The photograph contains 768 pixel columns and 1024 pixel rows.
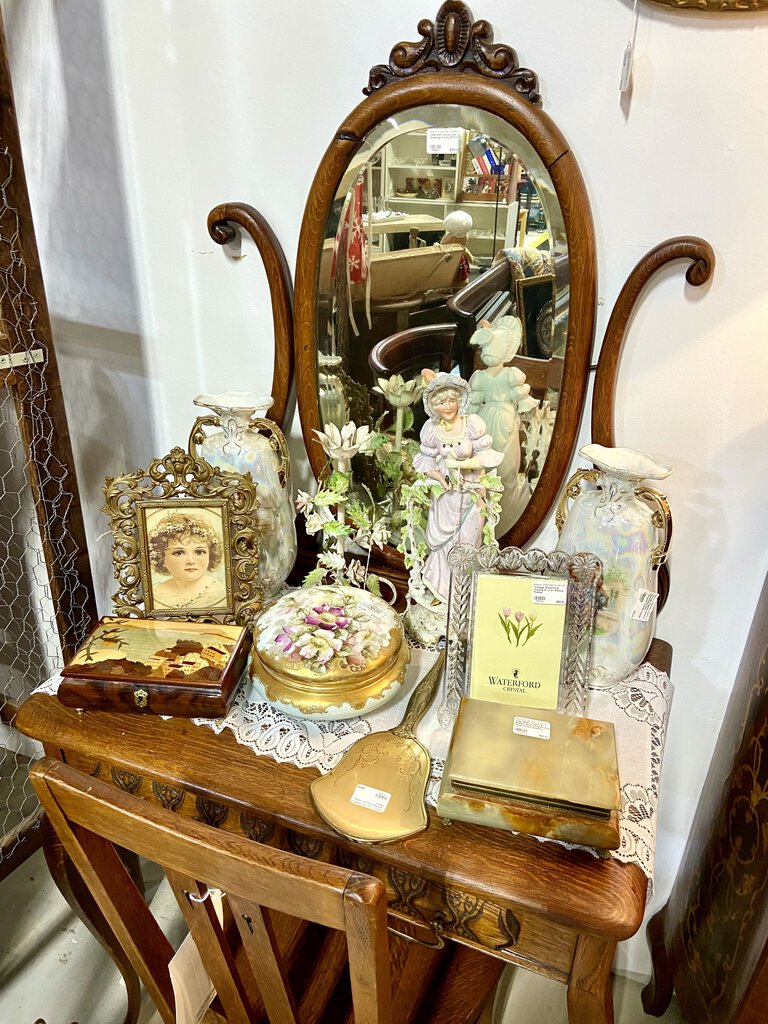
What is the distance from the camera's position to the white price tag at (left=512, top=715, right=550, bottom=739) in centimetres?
85

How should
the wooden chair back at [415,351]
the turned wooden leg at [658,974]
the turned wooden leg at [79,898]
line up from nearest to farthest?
the wooden chair back at [415,351] → the turned wooden leg at [79,898] → the turned wooden leg at [658,974]

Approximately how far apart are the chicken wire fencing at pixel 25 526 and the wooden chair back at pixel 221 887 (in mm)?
661

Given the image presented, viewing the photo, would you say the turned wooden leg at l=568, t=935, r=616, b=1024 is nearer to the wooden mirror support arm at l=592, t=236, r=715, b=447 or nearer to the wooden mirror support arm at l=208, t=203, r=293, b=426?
the wooden mirror support arm at l=592, t=236, r=715, b=447

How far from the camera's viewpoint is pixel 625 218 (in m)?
0.96

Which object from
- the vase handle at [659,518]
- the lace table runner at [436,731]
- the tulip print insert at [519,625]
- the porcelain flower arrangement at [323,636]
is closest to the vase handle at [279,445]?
the porcelain flower arrangement at [323,636]

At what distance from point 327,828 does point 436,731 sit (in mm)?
190

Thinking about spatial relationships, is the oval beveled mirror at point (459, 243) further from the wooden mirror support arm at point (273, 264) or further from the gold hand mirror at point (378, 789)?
the gold hand mirror at point (378, 789)

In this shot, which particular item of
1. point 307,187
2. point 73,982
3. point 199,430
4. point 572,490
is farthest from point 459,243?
point 73,982

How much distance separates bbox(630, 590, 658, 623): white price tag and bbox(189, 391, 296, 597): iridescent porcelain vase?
1.78 ft

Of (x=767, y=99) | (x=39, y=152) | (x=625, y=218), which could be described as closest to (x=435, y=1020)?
(x=625, y=218)

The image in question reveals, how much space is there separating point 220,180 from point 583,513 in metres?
0.78

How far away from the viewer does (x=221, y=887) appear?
1.96 feet

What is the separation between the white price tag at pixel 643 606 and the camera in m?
0.97

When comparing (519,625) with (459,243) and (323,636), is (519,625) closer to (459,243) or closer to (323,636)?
(323,636)
